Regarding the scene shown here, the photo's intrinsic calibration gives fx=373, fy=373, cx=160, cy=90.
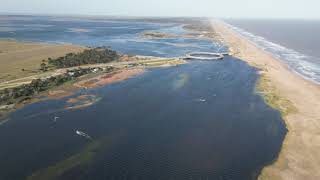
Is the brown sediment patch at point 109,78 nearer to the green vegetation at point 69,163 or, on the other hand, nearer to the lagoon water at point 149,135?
the lagoon water at point 149,135

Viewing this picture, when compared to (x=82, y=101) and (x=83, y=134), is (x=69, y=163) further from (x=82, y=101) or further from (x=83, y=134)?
(x=82, y=101)

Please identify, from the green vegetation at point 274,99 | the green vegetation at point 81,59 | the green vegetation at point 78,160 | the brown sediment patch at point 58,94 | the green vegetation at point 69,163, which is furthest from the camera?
the green vegetation at point 81,59

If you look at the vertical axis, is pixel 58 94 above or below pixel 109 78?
above

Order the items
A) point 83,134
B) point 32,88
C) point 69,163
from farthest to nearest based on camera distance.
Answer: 1. point 32,88
2. point 83,134
3. point 69,163

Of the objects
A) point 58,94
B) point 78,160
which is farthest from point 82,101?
point 78,160

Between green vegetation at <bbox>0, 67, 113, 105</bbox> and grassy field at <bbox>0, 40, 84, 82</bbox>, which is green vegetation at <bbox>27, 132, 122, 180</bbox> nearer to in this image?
green vegetation at <bbox>0, 67, 113, 105</bbox>

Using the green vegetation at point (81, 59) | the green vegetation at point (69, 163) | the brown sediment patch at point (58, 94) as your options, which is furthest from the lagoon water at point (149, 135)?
the green vegetation at point (81, 59)

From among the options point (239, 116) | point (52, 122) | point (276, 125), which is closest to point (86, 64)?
point (52, 122)
